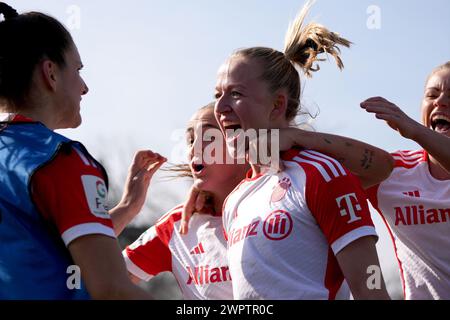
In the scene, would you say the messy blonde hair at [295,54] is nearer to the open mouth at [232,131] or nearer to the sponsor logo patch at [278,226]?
the open mouth at [232,131]

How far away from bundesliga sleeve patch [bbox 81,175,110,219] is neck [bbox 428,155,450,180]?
2.77 meters

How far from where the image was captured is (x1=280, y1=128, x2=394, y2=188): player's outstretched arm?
440cm

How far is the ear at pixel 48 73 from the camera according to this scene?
3549 millimetres

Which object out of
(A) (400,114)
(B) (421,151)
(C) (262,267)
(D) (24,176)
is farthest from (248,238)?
(B) (421,151)

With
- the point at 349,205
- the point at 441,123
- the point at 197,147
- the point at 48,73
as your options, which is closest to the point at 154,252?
the point at 197,147

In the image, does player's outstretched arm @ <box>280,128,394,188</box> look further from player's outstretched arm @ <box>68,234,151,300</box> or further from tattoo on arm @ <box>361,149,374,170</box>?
player's outstretched arm @ <box>68,234,151,300</box>

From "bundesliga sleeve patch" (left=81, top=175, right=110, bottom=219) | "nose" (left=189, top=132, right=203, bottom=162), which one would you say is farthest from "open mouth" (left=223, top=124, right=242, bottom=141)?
"bundesliga sleeve patch" (left=81, top=175, right=110, bottom=219)

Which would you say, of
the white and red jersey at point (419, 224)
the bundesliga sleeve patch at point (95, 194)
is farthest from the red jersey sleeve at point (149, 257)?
the bundesliga sleeve patch at point (95, 194)

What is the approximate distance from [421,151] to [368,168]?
118cm

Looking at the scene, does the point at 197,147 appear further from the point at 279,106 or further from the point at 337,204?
the point at 337,204
